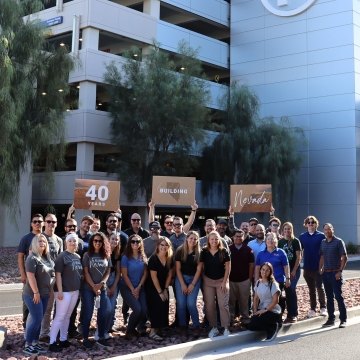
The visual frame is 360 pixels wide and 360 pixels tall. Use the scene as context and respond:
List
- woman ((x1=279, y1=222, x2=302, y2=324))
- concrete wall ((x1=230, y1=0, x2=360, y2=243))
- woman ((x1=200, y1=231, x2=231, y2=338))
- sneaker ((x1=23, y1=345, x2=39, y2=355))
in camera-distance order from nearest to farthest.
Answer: sneaker ((x1=23, y1=345, x2=39, y2=355)) → woman ((x1=200, y1=231, x2=231, y2=338)) → woman ((x1=279, y1=222, x2=302, y2=324)) → concrete wall ((x1=230, y1=0, x2=360, y2=243))

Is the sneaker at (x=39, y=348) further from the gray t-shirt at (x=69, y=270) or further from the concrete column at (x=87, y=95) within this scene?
the concrete column at (x=87, y=95)

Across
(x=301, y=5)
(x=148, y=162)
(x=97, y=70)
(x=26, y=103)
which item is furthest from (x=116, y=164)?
(x=301, y=5)

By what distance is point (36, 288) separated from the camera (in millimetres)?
7109

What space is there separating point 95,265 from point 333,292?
15.4 ft

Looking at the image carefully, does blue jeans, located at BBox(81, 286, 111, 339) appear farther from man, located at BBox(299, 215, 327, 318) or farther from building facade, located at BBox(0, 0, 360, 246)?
building facade, located at BBox(0, 0, 360, 246)

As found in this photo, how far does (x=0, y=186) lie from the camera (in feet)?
65.8

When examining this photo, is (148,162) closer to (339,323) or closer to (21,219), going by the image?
(21,219)

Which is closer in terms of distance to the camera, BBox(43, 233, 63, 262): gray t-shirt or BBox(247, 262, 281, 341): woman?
BBox(43, 233, 63, 262): gray t-shirt

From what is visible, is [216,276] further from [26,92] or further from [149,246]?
[26,92]

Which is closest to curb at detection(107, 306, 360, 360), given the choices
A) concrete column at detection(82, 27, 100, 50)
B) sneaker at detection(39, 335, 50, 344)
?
sneaker at detection(39, 335, 50, 344)

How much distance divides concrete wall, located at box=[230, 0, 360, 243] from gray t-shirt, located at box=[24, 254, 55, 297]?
31.4 m

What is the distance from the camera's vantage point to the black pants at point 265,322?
336 inches

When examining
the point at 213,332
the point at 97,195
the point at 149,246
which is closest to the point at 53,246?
the point at 149,246

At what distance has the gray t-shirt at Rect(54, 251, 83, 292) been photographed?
7.32 metres
